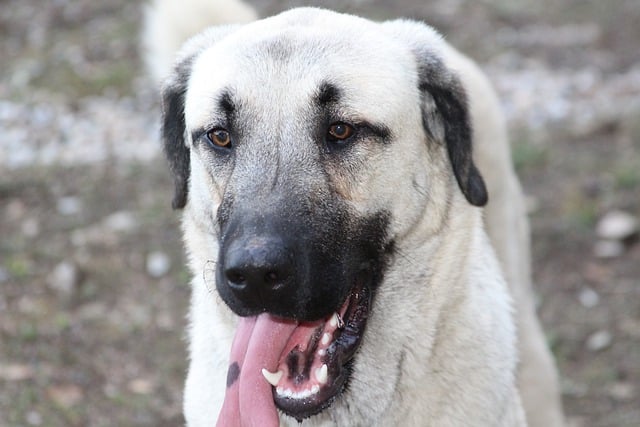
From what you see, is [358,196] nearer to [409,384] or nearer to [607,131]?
[409,384]

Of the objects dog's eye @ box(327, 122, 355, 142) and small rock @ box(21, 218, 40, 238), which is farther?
small rock @ box(21, 218, 40, 238)

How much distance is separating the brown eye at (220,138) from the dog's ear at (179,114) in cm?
34

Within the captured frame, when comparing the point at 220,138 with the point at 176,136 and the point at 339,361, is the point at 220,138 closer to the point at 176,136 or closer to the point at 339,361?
the point at 176,136

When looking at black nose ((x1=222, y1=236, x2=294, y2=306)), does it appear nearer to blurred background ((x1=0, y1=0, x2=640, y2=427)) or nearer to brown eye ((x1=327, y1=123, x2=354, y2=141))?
brown eye ((x1=327, y1=123, x2=354, y2=141))

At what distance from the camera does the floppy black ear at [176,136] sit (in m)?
3.16

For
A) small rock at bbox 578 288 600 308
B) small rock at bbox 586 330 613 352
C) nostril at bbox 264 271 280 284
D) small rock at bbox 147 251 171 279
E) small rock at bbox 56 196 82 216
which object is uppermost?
nostril at bbox 264 271 280 284

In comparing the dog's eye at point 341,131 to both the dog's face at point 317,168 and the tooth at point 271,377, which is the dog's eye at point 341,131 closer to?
the dog's face at point 317,168

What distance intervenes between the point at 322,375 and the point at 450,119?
0.87 metres

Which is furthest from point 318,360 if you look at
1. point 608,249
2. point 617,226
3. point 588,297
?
point 617,226

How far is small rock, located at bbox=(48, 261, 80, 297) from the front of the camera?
5031 mm

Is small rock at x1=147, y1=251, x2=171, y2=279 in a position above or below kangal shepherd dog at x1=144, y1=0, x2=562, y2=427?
below

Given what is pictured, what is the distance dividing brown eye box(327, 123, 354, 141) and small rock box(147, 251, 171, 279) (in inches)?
108

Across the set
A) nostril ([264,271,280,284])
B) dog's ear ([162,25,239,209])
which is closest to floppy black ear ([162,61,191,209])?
dog's ear ([162,25,239,209])

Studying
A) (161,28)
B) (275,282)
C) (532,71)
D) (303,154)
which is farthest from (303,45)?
(532,71)
